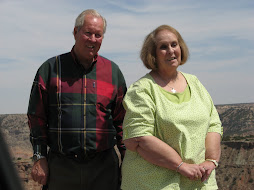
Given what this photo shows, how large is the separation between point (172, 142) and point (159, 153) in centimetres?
13

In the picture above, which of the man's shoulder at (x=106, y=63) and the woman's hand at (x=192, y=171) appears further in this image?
the man's shoulder at (x=106, y=63)

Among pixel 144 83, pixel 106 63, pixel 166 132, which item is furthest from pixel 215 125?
pixel 106 63

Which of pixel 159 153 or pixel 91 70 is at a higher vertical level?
pixel 91 70

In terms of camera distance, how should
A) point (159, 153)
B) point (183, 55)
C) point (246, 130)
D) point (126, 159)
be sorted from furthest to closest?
1. point (246, 130)
2. point (183, 55)
3. point (126, 159)
4. point (159, 153)

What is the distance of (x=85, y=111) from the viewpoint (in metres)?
2.88

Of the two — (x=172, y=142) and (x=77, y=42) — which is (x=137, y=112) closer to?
(x=172, y=142)

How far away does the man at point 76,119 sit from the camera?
2855 millimetres

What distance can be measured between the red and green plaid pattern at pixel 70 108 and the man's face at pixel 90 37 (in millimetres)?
167

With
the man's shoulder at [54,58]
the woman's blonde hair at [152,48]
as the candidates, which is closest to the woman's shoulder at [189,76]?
the woman's blonde hair at [152,48]

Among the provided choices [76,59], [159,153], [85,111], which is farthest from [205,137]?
[76,59]

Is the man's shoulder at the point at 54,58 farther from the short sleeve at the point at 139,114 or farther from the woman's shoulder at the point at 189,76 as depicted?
the woman's shoulder at the point at 189,76

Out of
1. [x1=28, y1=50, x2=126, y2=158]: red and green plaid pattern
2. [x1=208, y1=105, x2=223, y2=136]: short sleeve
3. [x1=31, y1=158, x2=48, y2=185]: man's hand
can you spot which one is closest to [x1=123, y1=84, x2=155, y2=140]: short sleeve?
[x1=28, y1=50, x2=126, y2=158]: red and green plaid pattern

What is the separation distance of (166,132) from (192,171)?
0.31 metres

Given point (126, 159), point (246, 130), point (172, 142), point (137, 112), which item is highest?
point (137, 112)
